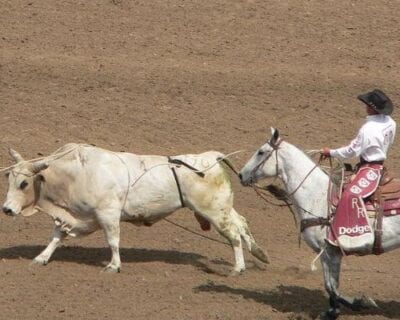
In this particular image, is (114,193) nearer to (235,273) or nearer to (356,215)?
(235,273)

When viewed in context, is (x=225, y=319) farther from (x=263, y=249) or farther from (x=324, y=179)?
(x=263, y=249)

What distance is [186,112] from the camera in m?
21.4

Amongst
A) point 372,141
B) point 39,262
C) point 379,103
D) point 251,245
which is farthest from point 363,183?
point 39,262

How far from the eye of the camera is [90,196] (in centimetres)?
1452

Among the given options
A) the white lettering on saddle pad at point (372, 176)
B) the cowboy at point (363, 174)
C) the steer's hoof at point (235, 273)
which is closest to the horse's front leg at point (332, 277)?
the cowboy at point (363, 174)

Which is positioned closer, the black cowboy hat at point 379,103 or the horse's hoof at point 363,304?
the black cowboy hat at point 379,103

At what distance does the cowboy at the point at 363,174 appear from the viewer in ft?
40.5

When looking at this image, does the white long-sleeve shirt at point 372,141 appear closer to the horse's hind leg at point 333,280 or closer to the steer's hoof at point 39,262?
the horse's hind leg at point 333,280

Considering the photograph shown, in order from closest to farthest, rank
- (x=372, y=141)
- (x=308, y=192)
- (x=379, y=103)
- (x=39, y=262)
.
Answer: (x=372, y=141)
(x=379, y=103)
(x=308, y=192)
(x=39, y=262)

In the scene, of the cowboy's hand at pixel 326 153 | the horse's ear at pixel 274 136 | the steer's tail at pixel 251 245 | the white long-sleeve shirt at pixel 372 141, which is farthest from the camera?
the steer's tail at pixel 251 245

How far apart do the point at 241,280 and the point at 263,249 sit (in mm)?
1620

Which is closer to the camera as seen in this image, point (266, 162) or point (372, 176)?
point (372, 176)

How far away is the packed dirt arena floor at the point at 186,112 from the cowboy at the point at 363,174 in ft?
3.57

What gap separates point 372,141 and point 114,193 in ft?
12.4
